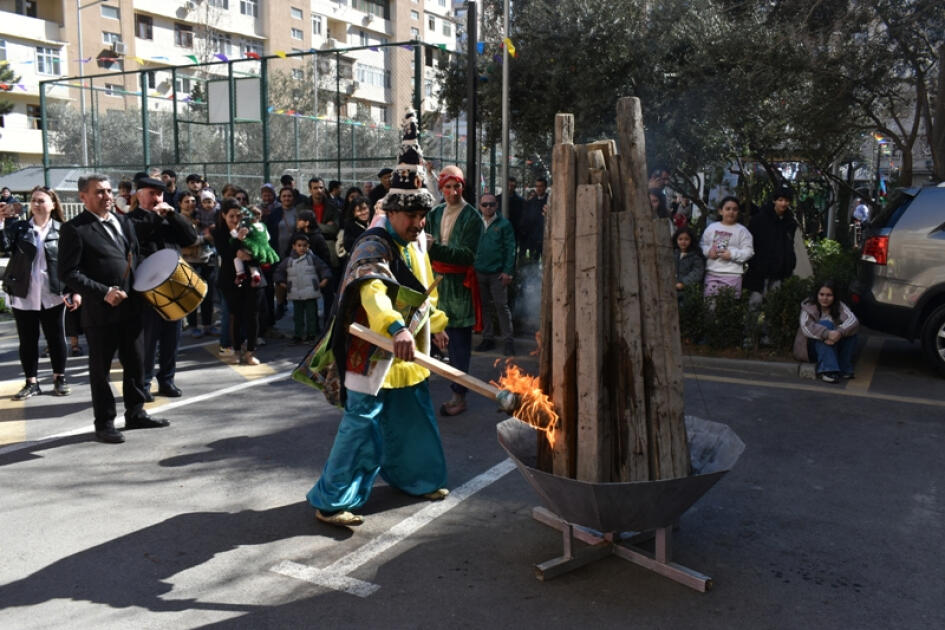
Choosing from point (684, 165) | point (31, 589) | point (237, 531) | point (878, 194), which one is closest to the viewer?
point (31, 589)

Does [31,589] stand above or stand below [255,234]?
below

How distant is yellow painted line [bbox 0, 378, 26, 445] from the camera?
6578mm

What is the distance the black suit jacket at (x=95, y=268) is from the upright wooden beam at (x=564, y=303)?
3910mm

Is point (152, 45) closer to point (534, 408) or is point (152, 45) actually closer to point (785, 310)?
point (785, 310)

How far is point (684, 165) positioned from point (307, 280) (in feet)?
28.7

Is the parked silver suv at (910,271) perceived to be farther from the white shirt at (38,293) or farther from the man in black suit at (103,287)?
the white shirt at (38,293)

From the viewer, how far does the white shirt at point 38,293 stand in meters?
7.66

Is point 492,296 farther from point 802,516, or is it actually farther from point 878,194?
point 878,194

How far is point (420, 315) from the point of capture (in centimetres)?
493

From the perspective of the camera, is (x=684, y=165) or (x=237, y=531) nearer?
(x=237, y=531)

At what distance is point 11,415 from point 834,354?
7616 mm

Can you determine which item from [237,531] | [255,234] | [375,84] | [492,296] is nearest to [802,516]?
[237,531]

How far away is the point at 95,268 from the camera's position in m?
6.30

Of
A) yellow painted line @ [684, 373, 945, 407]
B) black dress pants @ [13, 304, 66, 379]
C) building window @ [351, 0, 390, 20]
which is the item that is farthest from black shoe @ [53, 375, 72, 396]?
building window @ [351, 0, 390, 20]
